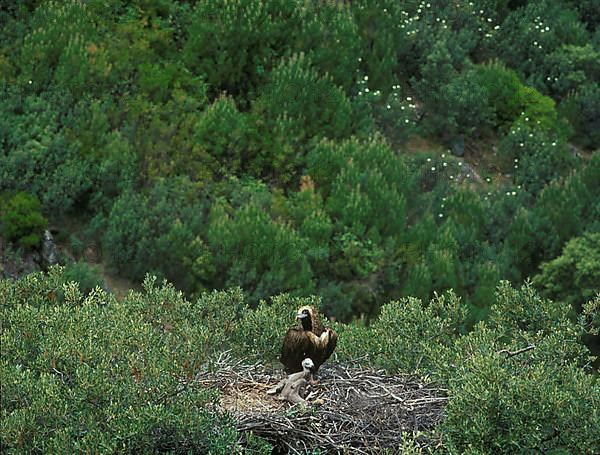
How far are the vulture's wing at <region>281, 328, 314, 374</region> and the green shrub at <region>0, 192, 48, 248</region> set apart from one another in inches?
292

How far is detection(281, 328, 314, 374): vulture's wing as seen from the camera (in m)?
7.65

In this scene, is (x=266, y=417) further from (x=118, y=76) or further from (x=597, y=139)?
(x=597, y=139)

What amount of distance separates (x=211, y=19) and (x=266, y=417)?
12.0 meters

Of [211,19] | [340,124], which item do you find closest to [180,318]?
[340,124]

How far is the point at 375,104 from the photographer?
18359mm

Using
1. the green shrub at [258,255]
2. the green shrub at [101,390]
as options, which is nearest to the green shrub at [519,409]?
the green shrub at [101,390]

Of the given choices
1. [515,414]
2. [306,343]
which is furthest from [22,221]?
[515,414]

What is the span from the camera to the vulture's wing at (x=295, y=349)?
25.1 feet

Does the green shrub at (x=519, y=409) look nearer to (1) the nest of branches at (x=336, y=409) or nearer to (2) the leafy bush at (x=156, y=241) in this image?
(1) the nest of branches at (x=336, y=409)

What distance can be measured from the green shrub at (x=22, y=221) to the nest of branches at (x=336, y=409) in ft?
22.2

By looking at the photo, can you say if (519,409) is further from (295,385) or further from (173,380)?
(173,380)

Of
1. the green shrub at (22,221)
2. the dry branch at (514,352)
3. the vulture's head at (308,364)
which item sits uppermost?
the dry branch at (514,352)

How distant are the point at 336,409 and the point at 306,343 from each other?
59cm

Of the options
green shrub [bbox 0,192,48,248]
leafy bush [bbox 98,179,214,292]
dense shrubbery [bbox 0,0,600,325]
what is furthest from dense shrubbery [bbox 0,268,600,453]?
dense shrubbery [bbox 0,0,600,325]
